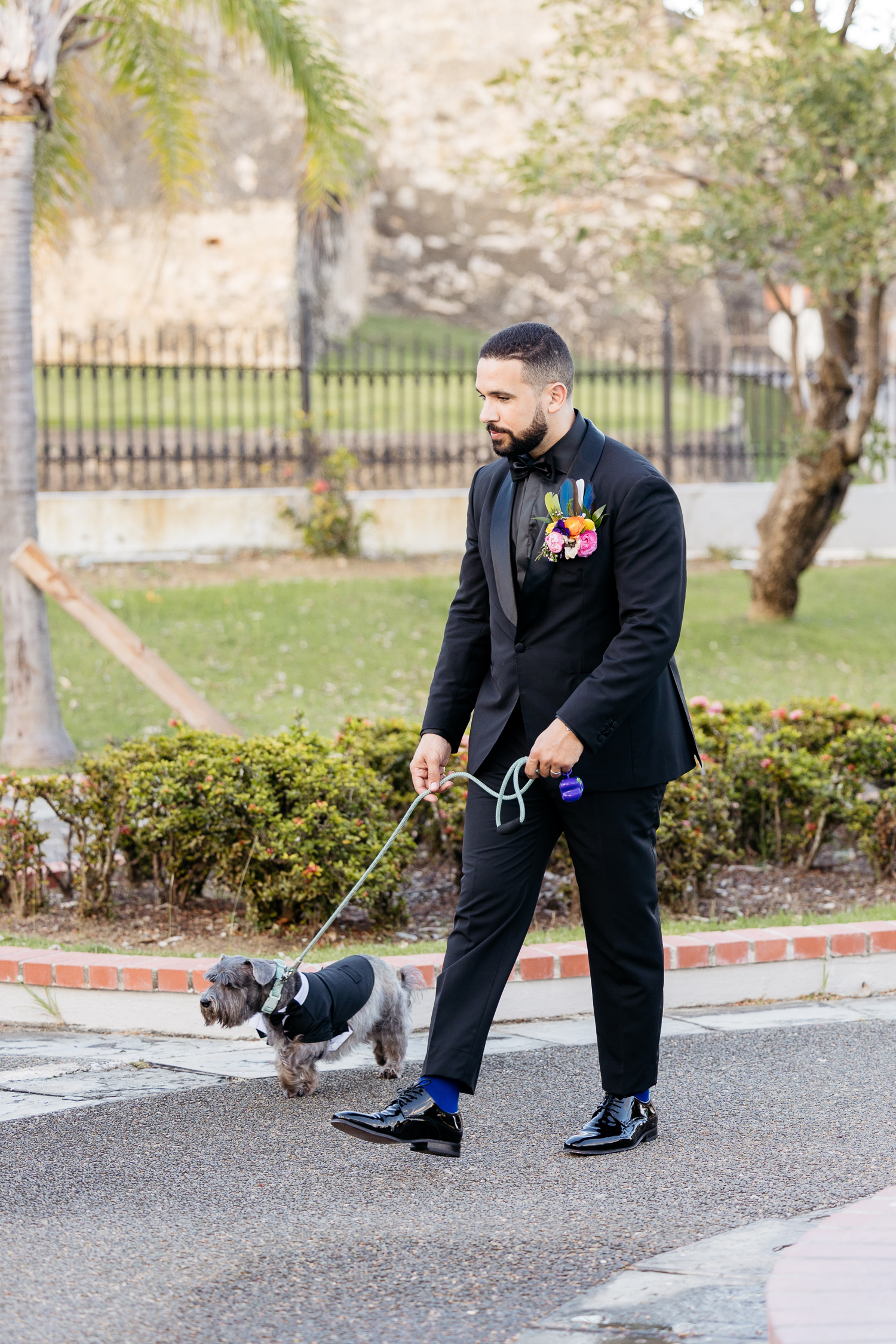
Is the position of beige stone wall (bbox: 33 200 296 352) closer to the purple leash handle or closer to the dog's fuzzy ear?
the dog's fuzzy ear

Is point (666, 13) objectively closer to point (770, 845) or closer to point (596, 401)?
point (770, 845)

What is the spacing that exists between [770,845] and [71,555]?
9.10 metres

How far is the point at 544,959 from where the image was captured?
488 centimetres

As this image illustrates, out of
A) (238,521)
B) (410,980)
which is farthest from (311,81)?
(410,980)

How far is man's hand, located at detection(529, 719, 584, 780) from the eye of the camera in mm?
3441

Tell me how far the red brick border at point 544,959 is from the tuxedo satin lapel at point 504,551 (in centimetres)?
147

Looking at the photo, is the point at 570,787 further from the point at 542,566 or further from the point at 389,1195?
the point at 389,1195

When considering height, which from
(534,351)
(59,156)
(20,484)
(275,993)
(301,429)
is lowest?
(275,993)

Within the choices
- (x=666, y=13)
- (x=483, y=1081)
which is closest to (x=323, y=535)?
(x=666, y=13)

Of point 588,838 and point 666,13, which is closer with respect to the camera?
point 588,838

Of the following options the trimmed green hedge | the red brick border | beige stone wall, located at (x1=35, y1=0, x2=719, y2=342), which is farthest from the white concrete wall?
beige stone wall, located at (x1=35, y1=0, x2=719, y2=342)

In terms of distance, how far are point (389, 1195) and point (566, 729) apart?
121cm

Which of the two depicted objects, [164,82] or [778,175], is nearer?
[164,82]

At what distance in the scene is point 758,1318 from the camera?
2883mm
